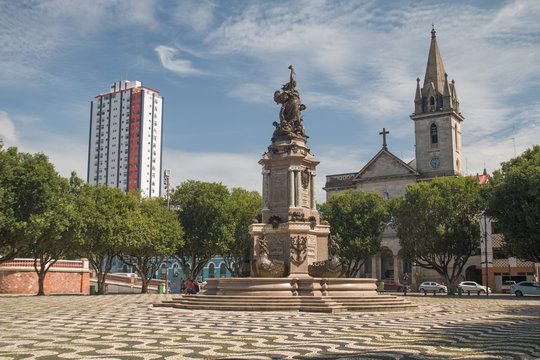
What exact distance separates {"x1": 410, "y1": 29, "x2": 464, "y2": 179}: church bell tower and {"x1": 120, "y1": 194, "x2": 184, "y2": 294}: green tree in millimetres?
36458

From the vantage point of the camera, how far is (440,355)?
9.02 metres

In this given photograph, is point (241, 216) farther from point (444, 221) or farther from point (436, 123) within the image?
point (436, 123)

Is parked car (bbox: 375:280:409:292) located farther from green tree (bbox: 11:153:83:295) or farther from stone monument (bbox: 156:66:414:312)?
stone monument (bbox: 156:66:414:312)

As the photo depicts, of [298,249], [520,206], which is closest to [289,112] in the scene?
[298,249]

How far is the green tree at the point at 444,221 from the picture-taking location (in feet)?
163

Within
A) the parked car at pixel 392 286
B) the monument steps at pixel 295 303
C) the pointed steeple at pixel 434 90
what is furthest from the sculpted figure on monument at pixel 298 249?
the pointed steeple at pixel 434 90

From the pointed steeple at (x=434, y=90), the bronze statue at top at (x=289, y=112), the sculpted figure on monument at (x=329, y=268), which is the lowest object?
the sculpted figure on monument at (x=329, y=268)

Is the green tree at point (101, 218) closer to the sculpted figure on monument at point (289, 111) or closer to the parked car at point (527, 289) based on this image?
the sculpted figure on monument at point (289, 111)

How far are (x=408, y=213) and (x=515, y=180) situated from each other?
14.3 metres

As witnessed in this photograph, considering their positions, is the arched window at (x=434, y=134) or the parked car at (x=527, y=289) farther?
the arched window at (x=434, y=134)

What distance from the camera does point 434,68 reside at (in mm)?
70375

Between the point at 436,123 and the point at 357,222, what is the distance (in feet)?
85.2

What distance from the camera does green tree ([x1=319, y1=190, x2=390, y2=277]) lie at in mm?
50737

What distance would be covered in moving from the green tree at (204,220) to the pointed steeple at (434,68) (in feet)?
117
